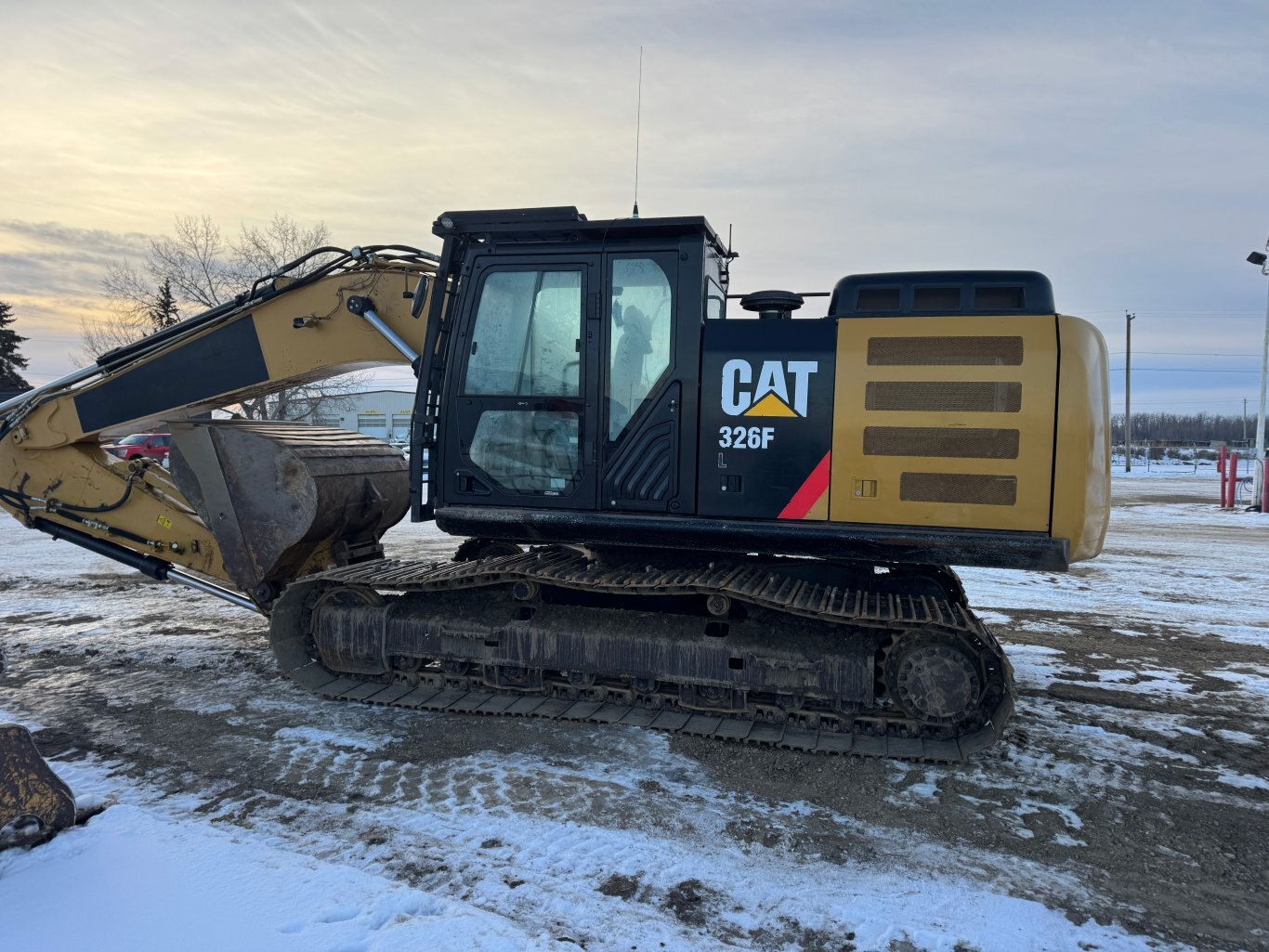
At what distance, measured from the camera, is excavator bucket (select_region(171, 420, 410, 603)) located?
605 centimetres

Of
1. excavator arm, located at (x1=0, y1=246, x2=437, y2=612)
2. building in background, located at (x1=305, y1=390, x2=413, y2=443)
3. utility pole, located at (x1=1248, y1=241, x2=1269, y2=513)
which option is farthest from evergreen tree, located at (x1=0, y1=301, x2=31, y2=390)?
utility pole, located at (x1=1248, y1=241, x2=1269, y2=513)

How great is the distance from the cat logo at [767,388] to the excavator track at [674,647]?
3.39 ft

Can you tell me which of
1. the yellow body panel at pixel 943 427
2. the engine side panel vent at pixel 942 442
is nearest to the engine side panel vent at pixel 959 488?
the yellow body panel at pixel 943 427

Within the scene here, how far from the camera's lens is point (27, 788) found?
3.74 m

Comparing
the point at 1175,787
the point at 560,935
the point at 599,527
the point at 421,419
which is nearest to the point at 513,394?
the point at 421,419

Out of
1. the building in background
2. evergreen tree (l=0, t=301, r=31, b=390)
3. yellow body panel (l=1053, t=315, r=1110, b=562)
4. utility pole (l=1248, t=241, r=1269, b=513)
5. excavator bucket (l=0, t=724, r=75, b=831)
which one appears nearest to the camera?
excavator bucket (l=0, t=724, r=75, b=831)

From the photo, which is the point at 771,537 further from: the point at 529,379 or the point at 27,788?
the point at 27,788

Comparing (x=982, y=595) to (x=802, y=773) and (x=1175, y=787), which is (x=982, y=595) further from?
(x=802, y=773)

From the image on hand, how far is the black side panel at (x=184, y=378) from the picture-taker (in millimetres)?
6371

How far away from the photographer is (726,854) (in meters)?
3.75

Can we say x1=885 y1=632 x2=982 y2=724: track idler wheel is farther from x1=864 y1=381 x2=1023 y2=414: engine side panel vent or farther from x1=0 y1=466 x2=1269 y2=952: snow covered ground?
x1=864 y1=381 x2=1023 y2=414: engine side panel vent

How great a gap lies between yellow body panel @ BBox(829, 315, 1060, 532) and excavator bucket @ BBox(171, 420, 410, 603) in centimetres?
Result: 363

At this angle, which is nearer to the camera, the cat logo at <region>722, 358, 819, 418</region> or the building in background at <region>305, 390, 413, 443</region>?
the cat logo at <region>722, 358, 819, 418</region>

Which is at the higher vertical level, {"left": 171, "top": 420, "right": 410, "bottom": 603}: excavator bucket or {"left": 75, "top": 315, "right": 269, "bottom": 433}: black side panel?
{"left": 75, "top": 315, "right": 269, "bottom": 433}: black side panel
